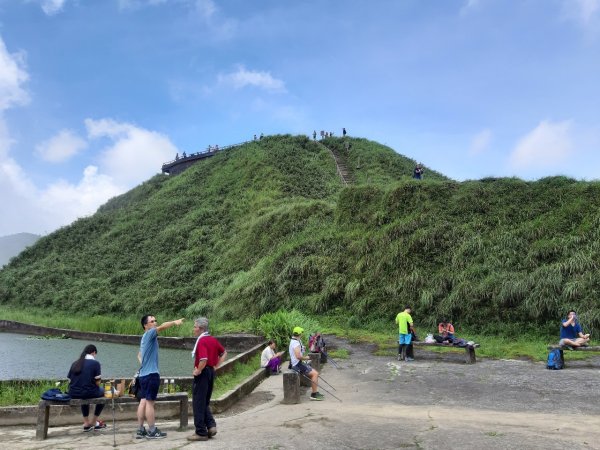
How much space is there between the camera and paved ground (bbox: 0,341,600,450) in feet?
20.1

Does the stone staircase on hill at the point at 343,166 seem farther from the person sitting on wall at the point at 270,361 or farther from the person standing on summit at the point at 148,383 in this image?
the person standing on summit at the point at 148,383

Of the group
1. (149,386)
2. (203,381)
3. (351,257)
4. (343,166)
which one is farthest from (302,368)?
(343,166)

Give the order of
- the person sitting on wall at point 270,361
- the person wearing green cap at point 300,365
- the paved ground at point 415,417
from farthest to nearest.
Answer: the person sitting on wall at point 270,361 → the person wearing green cap at point 300,365 → the paved ground at point 415,417

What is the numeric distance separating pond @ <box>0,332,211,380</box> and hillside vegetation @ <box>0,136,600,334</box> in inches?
250

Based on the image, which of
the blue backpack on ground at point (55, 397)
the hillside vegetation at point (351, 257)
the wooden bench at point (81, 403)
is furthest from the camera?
the hillside vegetation at point (351, 257)

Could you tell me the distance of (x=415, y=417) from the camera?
24.2 feet

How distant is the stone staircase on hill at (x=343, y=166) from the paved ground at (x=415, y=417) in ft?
128

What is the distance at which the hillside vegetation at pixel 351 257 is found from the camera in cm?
1739

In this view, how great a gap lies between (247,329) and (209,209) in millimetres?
25489

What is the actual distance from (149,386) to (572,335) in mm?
10559

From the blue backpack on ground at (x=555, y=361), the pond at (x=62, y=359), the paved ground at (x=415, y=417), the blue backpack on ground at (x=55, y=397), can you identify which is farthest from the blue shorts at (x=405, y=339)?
the blue backpack on ground at (x=55, y=397)

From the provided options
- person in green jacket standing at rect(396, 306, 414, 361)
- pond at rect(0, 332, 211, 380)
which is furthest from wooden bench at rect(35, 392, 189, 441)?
person in green jacket standing at rect(396, 306, 414, 361)

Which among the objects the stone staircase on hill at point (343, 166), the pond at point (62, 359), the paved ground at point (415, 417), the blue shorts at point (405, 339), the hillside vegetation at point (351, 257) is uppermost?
the stone staircase on hill at point (343, 166)

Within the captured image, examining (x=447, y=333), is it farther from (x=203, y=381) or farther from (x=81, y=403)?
(x=81, y=403)
